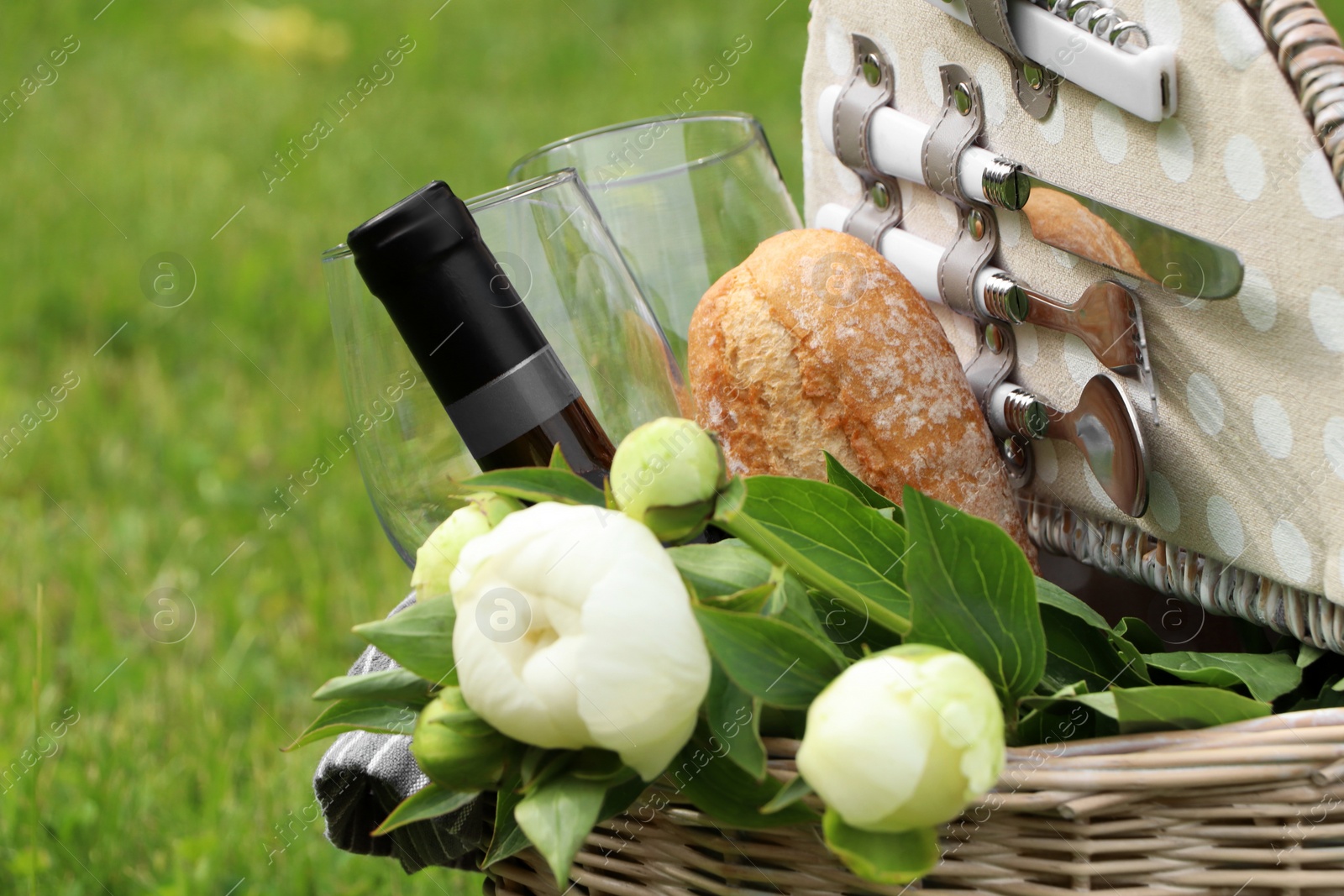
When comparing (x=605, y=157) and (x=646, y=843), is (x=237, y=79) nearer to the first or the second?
(x=605, y=157)

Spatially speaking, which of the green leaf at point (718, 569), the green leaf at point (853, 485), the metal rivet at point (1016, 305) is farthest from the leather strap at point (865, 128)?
the green leaf at point (718, 569)

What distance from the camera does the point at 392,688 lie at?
423 millimetres

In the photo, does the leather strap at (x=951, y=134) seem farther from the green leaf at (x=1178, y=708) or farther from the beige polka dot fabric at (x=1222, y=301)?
the green leaf at (x=1178, y=708)

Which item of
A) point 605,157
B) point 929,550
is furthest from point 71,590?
point 929,550

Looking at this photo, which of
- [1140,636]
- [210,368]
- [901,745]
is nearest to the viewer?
[901,745]

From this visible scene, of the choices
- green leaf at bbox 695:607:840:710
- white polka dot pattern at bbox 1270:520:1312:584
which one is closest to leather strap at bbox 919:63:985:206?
white polka dot pattern at bbox 1270:520:1312:584

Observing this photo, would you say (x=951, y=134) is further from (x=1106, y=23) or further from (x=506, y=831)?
(x=506, y=831)

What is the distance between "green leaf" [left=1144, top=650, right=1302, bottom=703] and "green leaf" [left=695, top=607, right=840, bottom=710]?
0.16 metres

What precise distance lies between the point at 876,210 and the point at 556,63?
1.95 metres

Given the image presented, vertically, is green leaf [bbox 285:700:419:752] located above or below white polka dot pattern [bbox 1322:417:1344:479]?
above

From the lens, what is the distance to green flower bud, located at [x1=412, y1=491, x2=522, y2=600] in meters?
0.43

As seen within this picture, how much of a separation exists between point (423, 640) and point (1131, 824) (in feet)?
0.77

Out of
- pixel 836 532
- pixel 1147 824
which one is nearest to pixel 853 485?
pixel 836 532

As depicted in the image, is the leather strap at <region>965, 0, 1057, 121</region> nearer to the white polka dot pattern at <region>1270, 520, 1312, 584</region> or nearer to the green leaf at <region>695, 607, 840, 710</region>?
the white polka dot pattern at <region>1270, 520, 1312, 584</region>
